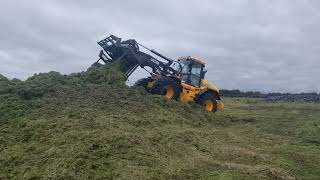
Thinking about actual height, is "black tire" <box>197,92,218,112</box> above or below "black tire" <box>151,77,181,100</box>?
below

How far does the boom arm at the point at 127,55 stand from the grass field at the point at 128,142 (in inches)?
140

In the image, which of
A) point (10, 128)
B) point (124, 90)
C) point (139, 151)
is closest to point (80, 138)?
point (139, 151)

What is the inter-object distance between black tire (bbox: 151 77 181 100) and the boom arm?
132 centimetres

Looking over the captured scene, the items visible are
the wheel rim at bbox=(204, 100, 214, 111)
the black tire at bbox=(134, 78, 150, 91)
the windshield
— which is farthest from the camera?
the windshield

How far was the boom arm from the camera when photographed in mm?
20000

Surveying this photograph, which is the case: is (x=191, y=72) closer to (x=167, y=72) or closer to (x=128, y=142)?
(x=167, y=72)

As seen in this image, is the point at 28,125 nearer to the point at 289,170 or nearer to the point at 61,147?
the point at 61,147

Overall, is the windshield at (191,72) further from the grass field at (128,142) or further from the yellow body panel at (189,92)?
the grass field at (128,142)

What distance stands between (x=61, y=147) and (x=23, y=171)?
1162 millimetres

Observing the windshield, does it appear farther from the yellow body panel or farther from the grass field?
the grass field

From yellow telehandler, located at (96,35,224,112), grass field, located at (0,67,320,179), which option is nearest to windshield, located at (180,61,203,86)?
yellow telehandler, located at (96,35,224,112)

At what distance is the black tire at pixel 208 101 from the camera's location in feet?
68.0

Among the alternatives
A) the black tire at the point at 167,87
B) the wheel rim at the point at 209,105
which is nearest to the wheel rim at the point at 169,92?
the black tire at the point at 167,87

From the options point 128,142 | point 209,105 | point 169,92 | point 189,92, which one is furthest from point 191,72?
point 128,142
